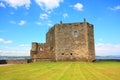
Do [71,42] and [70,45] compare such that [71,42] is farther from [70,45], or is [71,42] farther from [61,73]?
[61,73]

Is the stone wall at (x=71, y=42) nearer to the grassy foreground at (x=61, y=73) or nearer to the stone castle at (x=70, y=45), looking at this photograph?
the stone castle at (x=70, y=45)

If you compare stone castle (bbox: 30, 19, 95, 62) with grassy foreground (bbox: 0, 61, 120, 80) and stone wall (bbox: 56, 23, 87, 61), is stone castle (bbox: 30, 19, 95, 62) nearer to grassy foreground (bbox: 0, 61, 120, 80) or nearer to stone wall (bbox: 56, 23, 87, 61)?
stone wall (bbox: 56, 23, 87, 61)

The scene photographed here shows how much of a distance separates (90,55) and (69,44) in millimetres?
3955

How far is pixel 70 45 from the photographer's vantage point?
100 ft

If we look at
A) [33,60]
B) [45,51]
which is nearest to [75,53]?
[45,51]

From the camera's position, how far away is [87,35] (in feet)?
98.3

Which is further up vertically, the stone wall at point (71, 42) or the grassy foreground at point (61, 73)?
the stone wall at point (71, 42)

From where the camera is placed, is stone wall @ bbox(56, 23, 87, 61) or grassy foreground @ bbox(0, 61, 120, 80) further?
stone wall @ bbox(56, 23, 87, 61)

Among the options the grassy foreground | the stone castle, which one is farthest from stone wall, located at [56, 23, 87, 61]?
the grassy foreground

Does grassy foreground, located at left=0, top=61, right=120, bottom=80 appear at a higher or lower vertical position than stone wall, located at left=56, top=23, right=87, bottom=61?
lower

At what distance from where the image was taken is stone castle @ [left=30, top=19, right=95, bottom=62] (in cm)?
2989

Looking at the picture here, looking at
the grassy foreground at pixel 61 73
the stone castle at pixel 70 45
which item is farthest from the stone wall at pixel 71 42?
the grassy foreground at pixel 61 73

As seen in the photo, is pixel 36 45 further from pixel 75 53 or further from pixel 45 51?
pixel 75 53

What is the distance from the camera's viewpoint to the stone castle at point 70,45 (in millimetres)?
29891
